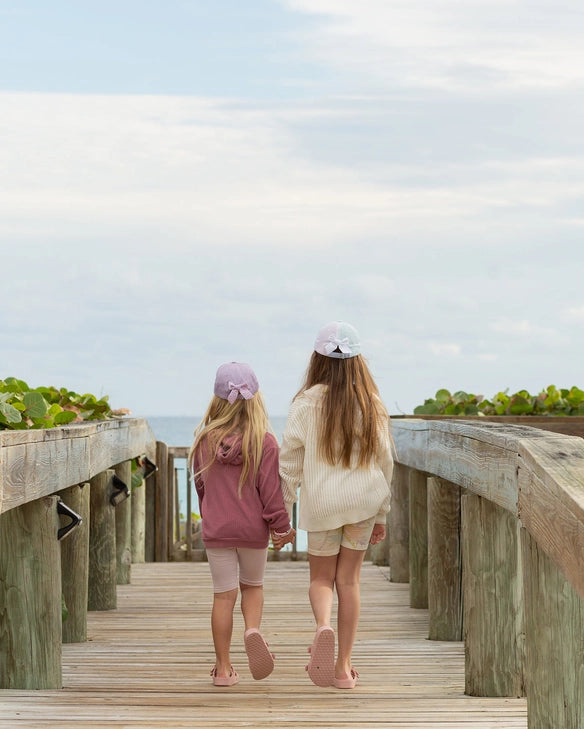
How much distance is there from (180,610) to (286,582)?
1397 millimetres

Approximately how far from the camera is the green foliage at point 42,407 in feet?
15.1

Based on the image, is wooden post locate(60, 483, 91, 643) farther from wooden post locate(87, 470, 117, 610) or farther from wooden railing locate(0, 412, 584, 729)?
wooden post locate(87, 470, 117, 610)

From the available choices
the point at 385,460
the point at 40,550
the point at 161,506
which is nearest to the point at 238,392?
the point at 385,460

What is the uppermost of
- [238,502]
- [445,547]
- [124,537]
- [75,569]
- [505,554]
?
[238,502]

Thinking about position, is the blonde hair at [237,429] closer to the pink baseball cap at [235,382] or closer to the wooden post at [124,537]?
the pink baseball cap at [235,382]

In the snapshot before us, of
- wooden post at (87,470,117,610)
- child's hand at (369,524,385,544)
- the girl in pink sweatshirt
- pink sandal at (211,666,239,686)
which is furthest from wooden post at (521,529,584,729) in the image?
wooden post at (87,470,117,610)

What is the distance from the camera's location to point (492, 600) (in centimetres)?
417

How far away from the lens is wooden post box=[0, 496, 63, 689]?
4270 mm

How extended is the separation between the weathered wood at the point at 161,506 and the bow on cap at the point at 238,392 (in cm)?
525

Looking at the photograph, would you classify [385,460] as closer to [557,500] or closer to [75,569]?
[75,569]

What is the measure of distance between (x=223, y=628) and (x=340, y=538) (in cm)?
62

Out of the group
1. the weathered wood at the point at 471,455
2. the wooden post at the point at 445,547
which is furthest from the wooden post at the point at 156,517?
the wooden post at the point at 445,547

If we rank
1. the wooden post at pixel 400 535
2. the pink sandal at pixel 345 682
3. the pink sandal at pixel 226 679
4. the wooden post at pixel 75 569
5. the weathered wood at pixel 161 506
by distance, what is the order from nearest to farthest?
the pink sandal at pixel 345 682, the pink sandal at pixel 226 679, the wooden post at pixel 75 569, the wooden post at pixel 400 535, the weathered wood at pixel 161 506

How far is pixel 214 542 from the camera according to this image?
182 inches
